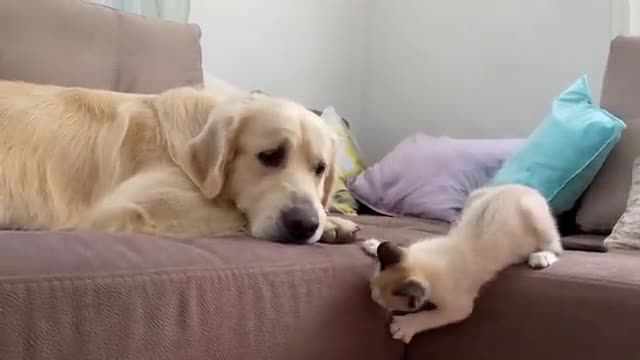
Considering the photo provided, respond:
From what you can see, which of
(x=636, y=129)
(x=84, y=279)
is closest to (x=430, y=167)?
(x=636, y=129)

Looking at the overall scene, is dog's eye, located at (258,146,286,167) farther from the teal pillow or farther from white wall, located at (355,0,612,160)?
white wall, located at (355,0,612,160)

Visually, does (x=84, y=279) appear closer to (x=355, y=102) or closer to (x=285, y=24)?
(x=285, y=24)

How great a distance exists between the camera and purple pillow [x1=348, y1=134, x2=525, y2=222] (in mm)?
2625

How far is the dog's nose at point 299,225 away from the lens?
4.89ft

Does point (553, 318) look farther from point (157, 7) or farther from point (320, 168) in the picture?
point (157, 7)

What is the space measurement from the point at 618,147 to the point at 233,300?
1.40 m

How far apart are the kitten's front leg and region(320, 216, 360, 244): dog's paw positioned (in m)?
0.19

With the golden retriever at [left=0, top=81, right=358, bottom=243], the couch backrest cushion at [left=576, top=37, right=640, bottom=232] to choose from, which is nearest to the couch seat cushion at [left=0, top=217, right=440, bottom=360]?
the golden retriever at [left=0, top=81, right=358, bottom=243]

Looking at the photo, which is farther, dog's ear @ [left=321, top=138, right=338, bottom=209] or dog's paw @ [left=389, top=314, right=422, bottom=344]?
dog's ear @ [left=321, top=138, right=338, bottom=209]

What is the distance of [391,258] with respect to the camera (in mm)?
1427

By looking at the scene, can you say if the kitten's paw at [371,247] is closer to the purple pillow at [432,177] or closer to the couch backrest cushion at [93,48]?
the couch backrest cushion at [93,48]

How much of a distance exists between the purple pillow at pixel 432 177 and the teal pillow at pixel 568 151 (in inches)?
10.4

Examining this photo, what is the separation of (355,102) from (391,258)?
8.04ft

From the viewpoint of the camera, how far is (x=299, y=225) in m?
1.49
